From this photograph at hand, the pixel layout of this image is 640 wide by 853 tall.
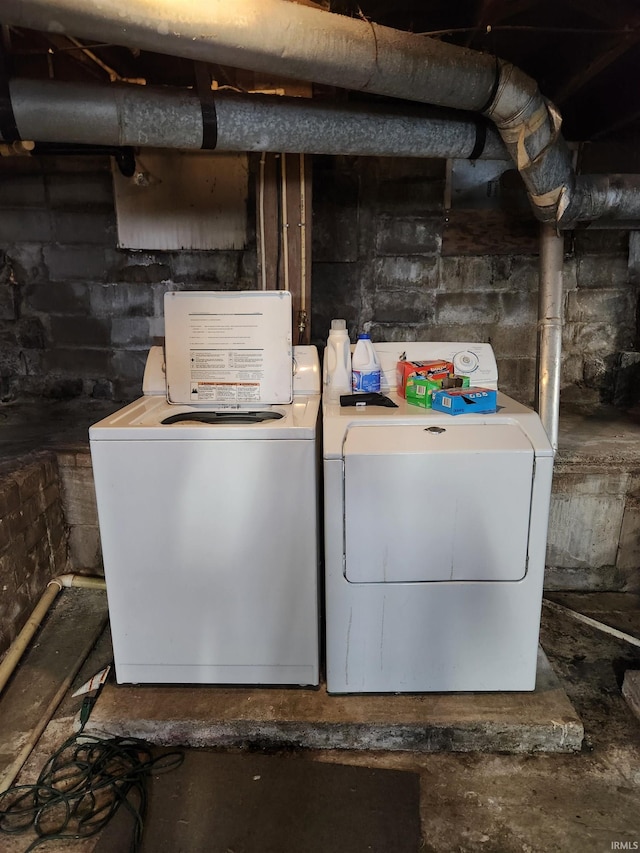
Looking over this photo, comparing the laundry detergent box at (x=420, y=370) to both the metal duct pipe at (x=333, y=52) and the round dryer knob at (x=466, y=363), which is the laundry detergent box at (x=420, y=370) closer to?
the round dryer knob at (x=466, y=363)

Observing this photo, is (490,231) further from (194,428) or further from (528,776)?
(528,776)

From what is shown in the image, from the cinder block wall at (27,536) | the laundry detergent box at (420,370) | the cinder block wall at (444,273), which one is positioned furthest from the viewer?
the cinder block wall at (444,273)

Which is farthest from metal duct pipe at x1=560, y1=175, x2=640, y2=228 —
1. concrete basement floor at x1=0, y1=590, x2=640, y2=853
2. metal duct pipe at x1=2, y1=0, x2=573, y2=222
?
concrete basement floor at x1=0, y1=590, x2=640, y2=853

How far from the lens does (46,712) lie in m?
1.74

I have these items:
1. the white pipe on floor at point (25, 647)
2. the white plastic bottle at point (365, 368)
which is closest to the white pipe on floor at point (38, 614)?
the white pipe on floor at point (25, 647)

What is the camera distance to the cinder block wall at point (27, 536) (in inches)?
78.3

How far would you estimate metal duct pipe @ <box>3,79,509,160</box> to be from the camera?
1.78 metres

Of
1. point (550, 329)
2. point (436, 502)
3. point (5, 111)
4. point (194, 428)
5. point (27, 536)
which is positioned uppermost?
point (5, 111)

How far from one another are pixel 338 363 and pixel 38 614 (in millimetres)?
1580

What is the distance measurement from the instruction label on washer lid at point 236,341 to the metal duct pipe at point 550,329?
1.18 m

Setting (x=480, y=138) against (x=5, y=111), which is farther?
(x=480, y=138)

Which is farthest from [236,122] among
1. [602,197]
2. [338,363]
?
[602,197]

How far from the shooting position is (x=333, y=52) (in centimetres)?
156

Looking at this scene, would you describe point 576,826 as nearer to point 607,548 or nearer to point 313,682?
point 313,682
